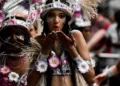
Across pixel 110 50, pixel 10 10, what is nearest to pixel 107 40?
pixel 110 50

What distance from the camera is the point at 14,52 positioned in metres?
8.70

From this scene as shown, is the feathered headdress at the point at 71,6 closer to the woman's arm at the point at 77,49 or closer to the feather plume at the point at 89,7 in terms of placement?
the feather plume at the point at 89,7

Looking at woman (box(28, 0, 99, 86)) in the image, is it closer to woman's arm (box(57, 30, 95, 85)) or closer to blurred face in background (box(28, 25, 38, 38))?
woman's arm (box(57, 30, 95, 85))

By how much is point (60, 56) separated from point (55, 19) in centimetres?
38

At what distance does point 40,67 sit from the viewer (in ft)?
26.6

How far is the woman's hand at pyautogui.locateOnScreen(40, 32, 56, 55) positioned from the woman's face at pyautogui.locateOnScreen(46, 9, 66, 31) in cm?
14

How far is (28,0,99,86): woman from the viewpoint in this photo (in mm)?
8109

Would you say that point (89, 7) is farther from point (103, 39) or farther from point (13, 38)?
point (103, 39)

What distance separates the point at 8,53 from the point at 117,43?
4868 mm

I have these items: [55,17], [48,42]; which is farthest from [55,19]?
[48,42]

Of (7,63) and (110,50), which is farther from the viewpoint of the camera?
(110,50)

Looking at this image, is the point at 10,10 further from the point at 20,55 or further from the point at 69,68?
the point at 69,68

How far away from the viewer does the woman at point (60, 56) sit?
26.6 ft

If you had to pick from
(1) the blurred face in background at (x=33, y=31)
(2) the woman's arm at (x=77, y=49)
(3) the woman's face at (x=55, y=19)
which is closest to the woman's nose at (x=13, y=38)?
(1) the blurred face in background at (x=33, y=31)
